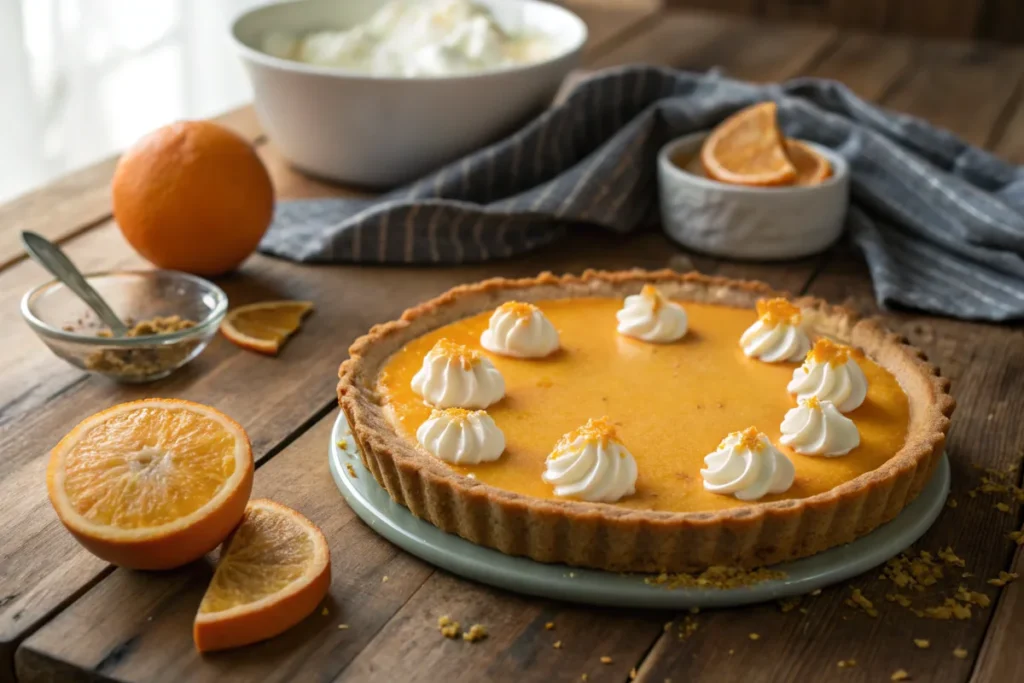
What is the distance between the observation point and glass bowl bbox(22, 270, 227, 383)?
2.34m

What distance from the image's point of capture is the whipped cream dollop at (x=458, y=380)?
83.3 inches

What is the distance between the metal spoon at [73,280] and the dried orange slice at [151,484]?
0.66 meters

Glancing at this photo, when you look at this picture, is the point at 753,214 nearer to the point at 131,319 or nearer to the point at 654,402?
the point at 654,402

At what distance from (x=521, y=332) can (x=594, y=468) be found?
50cm

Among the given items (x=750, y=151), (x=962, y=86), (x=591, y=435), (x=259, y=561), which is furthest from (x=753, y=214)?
(x=962, y=86)

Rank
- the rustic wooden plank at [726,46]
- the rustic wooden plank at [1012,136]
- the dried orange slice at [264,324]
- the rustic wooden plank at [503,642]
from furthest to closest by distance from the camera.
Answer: the rustic wooden plank at [726,46] → the rustic wooden plank at [1012,136] → the dried orange slice at [264,324] → the rustic wooden plank at [503,642]

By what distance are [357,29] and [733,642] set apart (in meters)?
2.41

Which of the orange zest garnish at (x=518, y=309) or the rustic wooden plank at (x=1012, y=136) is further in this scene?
the rustic wooden plank at (x=1012, y=136)

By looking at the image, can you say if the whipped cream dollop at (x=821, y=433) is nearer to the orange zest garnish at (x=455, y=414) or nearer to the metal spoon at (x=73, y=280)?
the orange zest garnish at (x=455, y=414)

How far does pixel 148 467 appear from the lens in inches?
70.2

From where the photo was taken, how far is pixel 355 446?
2.15 m

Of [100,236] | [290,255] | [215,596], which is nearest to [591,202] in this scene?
[290,255]

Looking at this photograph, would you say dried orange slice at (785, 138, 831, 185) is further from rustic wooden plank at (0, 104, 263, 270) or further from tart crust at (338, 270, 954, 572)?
rustic wooden plank at (0, 104, 263, 270)

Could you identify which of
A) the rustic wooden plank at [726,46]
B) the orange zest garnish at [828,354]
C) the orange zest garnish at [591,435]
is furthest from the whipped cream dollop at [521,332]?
the rustic wooden plank at [726,46]
